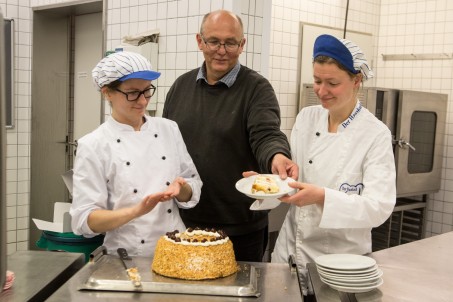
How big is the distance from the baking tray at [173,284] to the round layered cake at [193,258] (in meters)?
0.02

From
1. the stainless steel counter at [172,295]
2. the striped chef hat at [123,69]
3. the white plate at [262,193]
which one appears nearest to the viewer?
the stainless steel counter at [172,295]

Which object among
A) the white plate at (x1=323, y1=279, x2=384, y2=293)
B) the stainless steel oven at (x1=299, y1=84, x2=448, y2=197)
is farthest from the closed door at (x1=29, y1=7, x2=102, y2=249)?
the white plate at (x1=323, y1=279, x2=384, y2=293)

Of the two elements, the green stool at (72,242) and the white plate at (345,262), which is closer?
the white plate at (345,262)

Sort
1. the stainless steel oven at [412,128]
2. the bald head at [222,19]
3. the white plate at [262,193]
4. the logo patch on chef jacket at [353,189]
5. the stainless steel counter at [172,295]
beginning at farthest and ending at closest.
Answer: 1. the stainless steel oven at [412,128]
2. the bald head at [222,19]
3. the logo patch on chef jacket at [353,189]
4. the white plate at [262,193]
5. the stainless steel counter at [172,295]

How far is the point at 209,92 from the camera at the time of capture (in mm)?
2359

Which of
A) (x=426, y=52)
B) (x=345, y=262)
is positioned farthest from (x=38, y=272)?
(x=426, y=52)

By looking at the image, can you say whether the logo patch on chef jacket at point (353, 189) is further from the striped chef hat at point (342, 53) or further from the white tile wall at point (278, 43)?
the white tile wall at point (278, 43)

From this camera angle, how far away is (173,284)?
142cm

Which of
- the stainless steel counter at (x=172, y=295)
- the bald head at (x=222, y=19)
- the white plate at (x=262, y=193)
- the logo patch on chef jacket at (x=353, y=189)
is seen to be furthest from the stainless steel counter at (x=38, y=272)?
the bald head at (x=222, y=19)

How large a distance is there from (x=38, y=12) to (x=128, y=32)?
132 cm

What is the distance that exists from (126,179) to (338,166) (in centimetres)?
81

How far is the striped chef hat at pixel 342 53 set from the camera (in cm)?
185

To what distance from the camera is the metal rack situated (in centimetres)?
444

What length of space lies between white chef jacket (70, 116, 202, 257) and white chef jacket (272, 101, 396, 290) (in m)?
0.46
